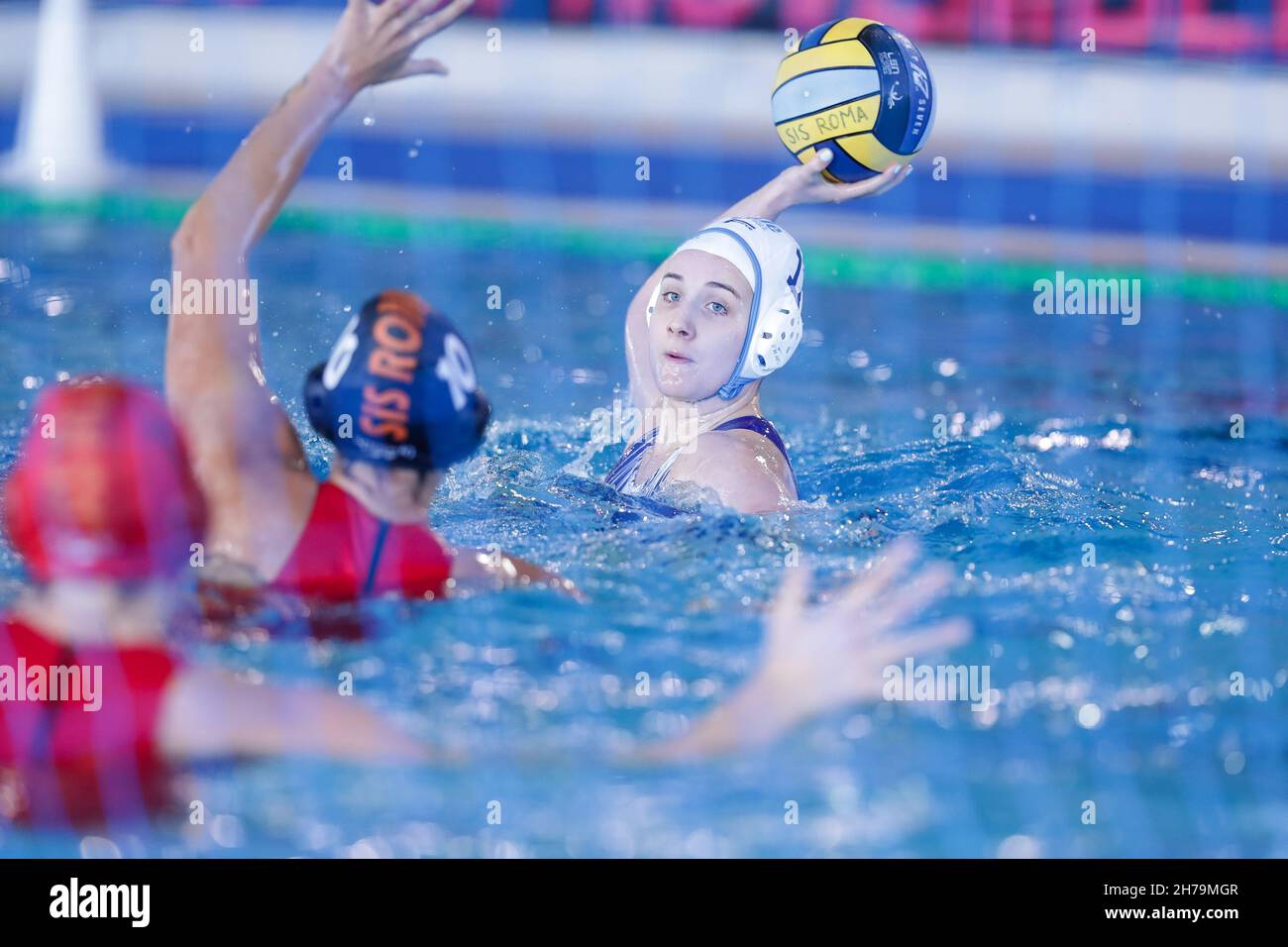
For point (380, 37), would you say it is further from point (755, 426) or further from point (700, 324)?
point (755, 426)

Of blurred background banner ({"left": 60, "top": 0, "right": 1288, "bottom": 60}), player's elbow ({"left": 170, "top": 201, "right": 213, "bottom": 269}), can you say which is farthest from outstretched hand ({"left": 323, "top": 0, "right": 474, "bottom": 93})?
blurred background banner ({"left": 60, "top": 0, "right": 1288, "bottom": 60})

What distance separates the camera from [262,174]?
125 inches

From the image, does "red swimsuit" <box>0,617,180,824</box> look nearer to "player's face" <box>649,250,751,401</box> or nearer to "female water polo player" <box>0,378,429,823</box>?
"female water polo player" <box>0,378,429,823</box>

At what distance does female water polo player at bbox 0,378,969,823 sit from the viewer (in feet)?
7.72

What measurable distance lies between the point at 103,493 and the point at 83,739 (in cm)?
43

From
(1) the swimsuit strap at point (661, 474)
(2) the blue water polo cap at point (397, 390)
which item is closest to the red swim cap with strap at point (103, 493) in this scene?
(2) the blue water polo cap at point (397, 390)

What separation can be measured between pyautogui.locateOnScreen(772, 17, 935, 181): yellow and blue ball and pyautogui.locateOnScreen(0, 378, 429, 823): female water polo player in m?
2.71

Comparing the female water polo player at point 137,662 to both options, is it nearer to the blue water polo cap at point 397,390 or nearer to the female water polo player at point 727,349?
the blue water polo cap at point 397,390

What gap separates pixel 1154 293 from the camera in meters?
8.94

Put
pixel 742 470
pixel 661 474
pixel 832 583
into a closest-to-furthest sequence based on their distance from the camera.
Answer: pixel 832 583 < pixel 742 470 < pixel 661 474

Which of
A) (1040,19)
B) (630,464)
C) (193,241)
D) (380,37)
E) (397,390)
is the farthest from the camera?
(1040,19)

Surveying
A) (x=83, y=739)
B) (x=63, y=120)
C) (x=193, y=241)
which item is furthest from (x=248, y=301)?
(x=63, y=120)

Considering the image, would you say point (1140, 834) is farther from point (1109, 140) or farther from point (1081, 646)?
point (1109, 140)

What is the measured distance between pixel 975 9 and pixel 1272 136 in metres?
2.31
